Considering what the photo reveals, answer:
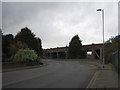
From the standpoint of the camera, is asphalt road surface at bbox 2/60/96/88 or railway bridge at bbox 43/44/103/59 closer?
asphalt road surface at bbox 2/60/96/88

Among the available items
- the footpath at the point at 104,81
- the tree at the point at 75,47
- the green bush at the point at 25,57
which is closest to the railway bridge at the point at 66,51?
the tree at the point at 75,47

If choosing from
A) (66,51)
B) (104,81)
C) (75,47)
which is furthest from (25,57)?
(66,51)

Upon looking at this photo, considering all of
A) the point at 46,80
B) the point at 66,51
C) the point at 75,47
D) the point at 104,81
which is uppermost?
the point at 75,47

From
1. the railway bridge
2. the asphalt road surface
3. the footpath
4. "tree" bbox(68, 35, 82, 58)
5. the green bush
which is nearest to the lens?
the footpath

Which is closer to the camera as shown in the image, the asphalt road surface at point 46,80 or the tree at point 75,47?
the asphalt road surface at point 46,80

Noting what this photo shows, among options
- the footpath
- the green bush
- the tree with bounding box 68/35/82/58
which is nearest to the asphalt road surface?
the footpath

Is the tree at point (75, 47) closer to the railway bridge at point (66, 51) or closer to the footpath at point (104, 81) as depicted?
the railway bridge at point (66, 51)

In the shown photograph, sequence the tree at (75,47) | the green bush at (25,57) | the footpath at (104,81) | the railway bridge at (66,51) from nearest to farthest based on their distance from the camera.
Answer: the footpath at (104,81), the green bush at (25,57), the railway bridge at (66,51), the tree at (75,47)

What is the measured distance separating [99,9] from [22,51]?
22.1 meters

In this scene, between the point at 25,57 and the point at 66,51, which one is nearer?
the point at 25,57

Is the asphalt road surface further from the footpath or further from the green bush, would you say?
the green bush

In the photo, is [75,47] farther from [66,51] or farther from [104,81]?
[104,81]

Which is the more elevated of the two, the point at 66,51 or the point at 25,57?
the point at 25,57

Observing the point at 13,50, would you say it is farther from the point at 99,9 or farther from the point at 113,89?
the point at 113,89
